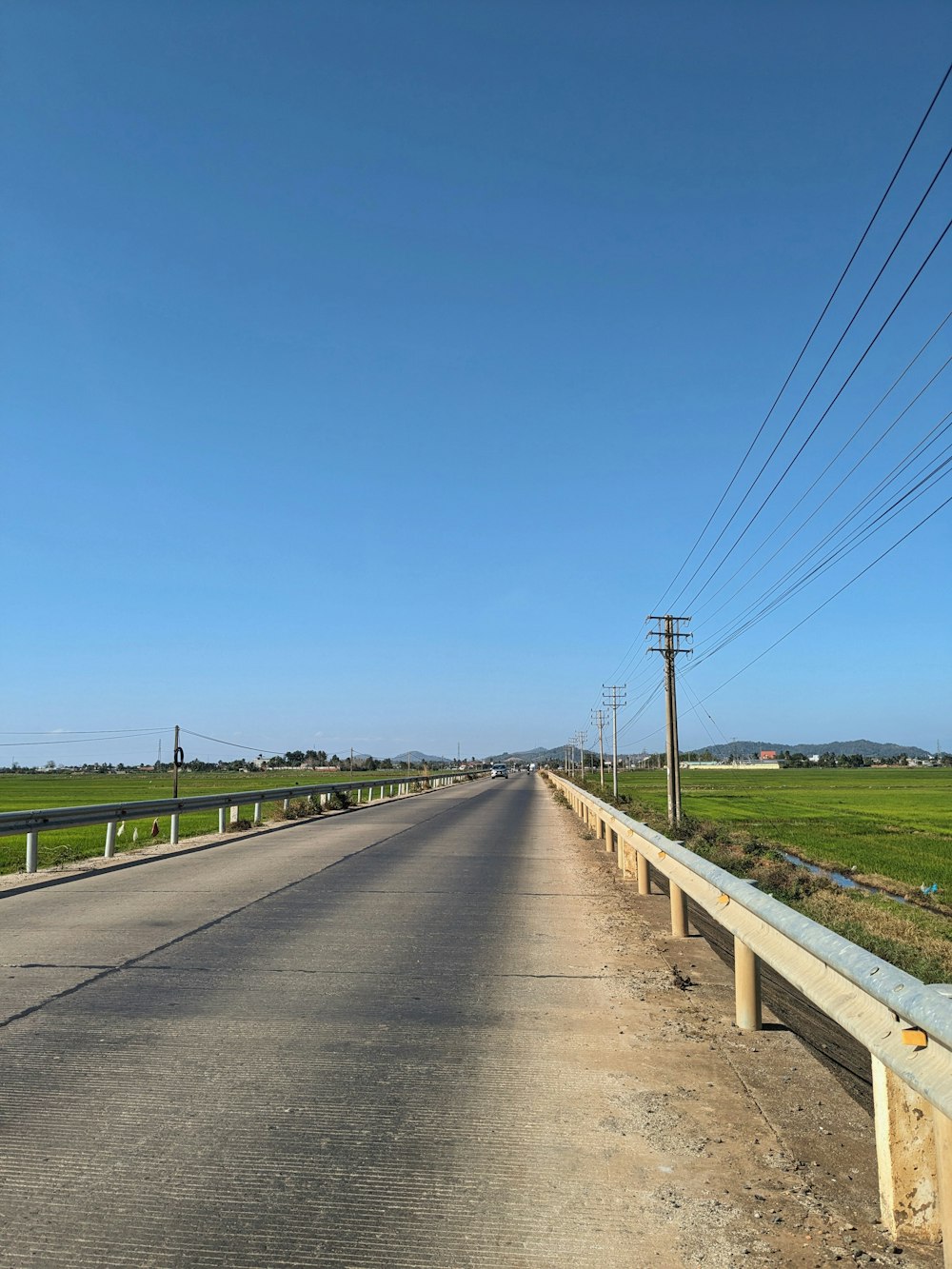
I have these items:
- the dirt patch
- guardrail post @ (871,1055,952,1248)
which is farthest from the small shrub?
guardrail post @ (871,1055,952,1248)

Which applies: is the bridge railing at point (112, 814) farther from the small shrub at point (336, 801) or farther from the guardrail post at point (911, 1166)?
the guardrail post at point (911, 1166)

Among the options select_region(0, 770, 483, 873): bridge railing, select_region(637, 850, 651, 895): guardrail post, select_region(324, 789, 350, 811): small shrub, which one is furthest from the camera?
select_region(324, 789, 350, 811): small shrub

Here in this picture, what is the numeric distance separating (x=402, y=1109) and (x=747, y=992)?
270cm

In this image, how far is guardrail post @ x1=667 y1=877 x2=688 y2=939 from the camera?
30.4 feet

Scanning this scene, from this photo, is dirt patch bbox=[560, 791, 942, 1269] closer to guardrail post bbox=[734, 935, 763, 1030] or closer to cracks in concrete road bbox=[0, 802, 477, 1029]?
guardrail post bbox=[734, 935, 763, 1030]

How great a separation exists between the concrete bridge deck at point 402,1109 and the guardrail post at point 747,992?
18 cm

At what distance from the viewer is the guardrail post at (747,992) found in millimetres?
6164

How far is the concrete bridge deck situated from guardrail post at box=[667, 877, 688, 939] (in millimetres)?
286

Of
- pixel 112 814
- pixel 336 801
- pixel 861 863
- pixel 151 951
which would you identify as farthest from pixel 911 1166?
pixel 336 801

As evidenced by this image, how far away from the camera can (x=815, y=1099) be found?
4902 millimetres

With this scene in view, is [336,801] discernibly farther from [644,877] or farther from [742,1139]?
[742,1139]

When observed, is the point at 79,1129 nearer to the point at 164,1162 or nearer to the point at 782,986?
the point at 164,1162

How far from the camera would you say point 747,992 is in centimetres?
627

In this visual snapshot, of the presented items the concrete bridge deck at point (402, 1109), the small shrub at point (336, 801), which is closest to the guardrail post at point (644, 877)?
the concrete bridge deck at point (402, 1109)
